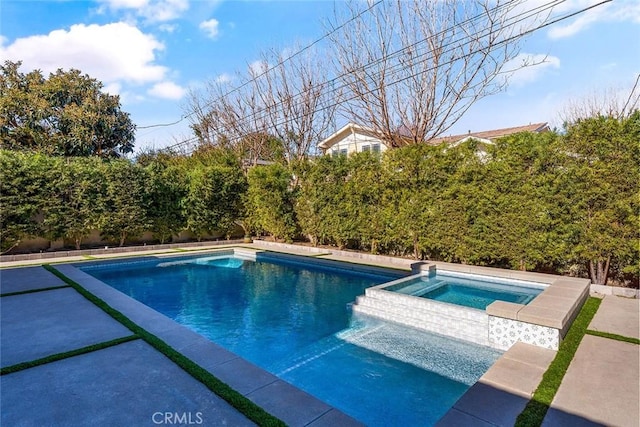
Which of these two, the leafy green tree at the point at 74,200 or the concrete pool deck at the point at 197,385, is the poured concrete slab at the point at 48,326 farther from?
the leafy green tree at the point at 74,200

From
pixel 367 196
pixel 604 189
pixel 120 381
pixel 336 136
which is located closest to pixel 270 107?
pixel 336 136

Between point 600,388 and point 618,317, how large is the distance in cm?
283

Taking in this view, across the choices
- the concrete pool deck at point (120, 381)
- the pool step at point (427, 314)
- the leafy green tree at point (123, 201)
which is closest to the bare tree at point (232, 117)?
the leafy green tree at point (123, 201)

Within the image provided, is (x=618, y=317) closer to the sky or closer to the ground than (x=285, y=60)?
closer to the ground

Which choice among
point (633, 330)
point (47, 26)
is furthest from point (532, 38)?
point (47, 26)

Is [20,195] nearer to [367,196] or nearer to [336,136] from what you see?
[367,196]

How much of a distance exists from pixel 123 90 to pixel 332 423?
24762mm

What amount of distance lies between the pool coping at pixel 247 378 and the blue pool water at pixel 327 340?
29.6 inches

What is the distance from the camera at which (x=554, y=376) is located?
3.56m

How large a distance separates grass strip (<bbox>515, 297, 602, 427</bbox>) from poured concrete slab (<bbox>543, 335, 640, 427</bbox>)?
0.05 m

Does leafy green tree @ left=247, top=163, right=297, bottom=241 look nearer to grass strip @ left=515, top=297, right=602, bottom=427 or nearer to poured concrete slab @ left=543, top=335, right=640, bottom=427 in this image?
grass strip @ left=515, top=297, right=602, bottom=427

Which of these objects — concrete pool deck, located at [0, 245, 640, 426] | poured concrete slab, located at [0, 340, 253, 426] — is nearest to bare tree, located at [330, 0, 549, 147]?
concrete pool deck, located at [0, 245, 640, 426]

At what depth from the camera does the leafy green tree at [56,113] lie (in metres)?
18.5

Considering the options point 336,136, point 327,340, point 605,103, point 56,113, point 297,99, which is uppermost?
point 297,99
